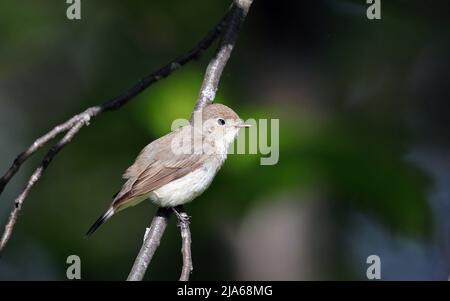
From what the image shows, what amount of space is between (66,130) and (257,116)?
1.59m

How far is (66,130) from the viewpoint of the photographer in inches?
148

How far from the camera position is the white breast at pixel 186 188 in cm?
452

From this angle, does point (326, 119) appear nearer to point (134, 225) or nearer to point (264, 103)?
point (264, 103)

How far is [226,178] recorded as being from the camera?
16.4 ft

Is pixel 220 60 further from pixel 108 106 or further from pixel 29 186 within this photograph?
pixel 29 186

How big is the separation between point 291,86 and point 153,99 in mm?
988

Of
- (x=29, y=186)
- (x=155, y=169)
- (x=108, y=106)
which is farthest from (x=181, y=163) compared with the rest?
(x=29, y=186)

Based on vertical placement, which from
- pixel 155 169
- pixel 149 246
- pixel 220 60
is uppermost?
pixel 220 60

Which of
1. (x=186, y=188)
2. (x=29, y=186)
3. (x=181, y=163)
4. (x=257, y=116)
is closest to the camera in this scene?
(x=29, y=186)

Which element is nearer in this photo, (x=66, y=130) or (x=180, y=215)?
(x=66, y=130)

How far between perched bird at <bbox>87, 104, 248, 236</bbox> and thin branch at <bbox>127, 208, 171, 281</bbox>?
0.18m

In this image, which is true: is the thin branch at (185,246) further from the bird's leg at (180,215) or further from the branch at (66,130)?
the branch at (66,130)
